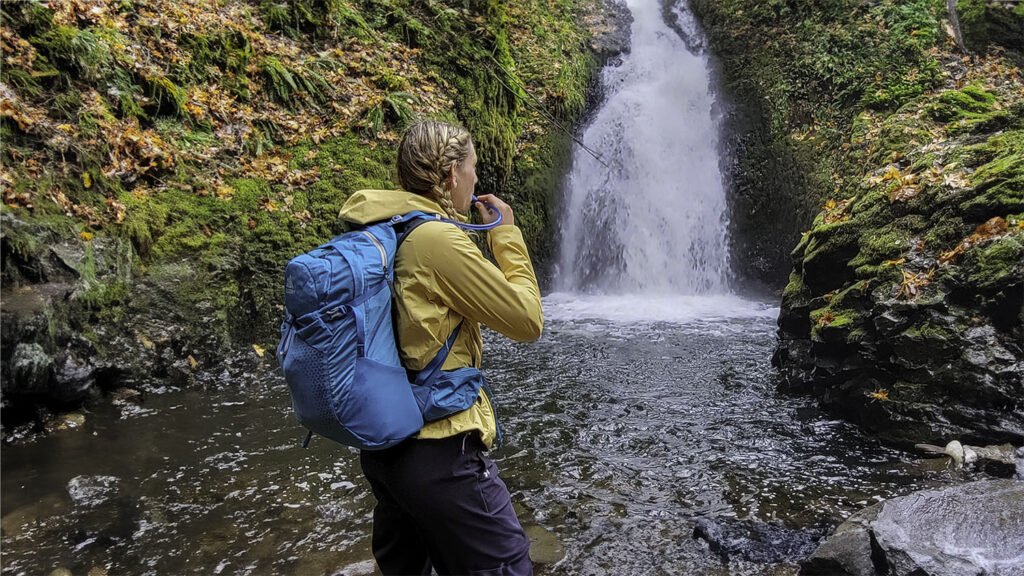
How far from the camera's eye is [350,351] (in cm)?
167

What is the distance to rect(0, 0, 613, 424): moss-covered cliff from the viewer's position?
16.4 ft

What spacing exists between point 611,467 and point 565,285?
729 cm

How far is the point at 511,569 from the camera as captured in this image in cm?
186

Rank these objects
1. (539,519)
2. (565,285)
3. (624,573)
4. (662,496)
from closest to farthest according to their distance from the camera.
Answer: (624,573) < (539,519) < (662,496) < (565,285)

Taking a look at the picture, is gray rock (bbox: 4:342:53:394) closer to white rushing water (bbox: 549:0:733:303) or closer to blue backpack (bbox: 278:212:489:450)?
blue backpack (bbox: 278:212:489:450)

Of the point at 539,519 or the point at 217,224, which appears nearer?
the point at 539,519

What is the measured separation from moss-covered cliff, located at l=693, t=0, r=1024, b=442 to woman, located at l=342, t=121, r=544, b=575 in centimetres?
398

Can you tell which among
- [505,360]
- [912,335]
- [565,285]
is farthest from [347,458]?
[565,285]

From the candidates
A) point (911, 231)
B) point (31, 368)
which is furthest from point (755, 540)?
point (31, 368)

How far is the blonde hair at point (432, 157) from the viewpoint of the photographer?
191cm

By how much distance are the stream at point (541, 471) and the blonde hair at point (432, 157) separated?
2.23 m

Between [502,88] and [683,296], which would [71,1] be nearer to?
[502,88]

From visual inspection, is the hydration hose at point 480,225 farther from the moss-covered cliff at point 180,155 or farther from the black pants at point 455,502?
the moss-covered cliff at point 180,155

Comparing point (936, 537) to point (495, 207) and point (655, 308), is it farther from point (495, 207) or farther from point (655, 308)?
point (655, 308)
